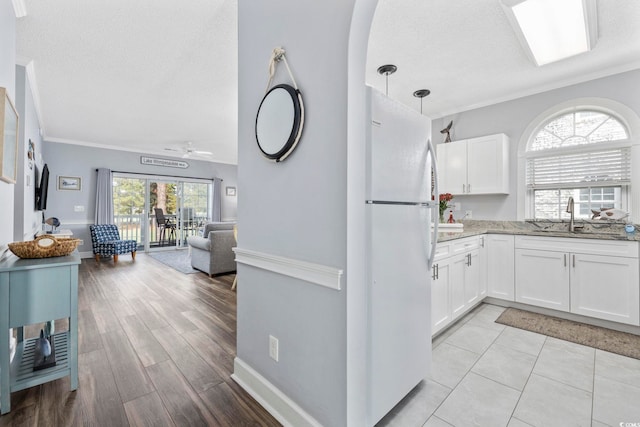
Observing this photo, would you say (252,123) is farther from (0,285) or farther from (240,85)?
(0,285)

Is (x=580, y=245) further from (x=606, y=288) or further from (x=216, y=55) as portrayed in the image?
(x=216, y=55)

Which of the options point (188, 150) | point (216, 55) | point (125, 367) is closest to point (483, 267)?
point (125, 367)

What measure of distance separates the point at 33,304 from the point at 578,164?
4909 mm

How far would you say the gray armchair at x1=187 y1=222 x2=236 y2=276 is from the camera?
4531mm

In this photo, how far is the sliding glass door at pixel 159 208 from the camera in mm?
7113

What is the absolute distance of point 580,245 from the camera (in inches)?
108

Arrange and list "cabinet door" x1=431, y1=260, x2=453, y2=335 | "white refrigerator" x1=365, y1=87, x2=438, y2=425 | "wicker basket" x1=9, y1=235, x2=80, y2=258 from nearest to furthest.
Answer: "white refrigerator" x1=365, y1=87, x2=438, y2=425, "wicker basket" x1=9, y1=235, x2=80, y2=258, "cabinet door" x1=431, y1=260, x2=453, y2=335

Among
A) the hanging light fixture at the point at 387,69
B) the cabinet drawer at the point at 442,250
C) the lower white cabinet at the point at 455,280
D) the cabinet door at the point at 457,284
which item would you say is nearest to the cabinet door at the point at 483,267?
the lower white cabinet at the point at 455,280

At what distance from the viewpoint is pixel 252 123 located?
68.7 inches

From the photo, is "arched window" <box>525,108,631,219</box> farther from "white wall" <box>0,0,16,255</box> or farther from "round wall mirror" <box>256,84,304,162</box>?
"white wall" <box>0,0,16,255</box>

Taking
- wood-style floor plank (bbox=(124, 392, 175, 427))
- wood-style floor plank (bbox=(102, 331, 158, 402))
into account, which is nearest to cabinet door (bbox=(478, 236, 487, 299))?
wood-style floor plank (bbox=(124, 392, 175, 427))

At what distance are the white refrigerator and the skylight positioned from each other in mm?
1270

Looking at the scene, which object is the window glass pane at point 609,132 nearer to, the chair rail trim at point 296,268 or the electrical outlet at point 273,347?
the chair rail trim at point 296,268

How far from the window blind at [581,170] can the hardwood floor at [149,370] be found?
12.6 feet
